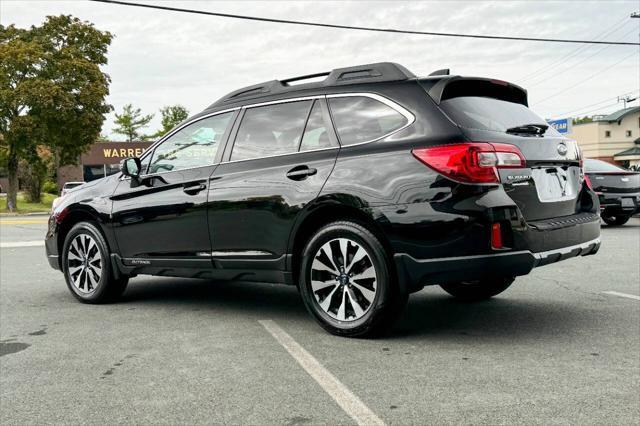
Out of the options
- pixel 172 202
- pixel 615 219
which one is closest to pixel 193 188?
pixel 172 202

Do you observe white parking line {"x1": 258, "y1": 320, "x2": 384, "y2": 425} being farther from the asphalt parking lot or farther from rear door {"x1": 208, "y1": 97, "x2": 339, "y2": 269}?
rear door {"x1": 208, "y1": 97, "x2": 339, "y2": 269}

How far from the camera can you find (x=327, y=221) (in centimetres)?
490

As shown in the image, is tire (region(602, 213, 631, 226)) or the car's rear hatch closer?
the car's rear hatch

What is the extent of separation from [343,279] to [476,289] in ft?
6.27

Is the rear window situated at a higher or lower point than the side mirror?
lower

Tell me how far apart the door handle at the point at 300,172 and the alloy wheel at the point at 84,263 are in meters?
2.52

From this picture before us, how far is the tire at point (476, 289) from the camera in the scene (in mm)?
6051

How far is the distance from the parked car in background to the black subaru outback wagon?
9189 mm

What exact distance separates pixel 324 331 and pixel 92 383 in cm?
182

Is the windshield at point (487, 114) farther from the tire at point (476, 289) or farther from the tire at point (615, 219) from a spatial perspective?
the tire at point (615, 219)

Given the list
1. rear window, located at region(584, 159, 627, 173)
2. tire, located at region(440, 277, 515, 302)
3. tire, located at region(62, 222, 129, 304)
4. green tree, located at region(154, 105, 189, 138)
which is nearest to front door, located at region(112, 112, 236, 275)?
tire, located at region(62, 222, 129, 304)

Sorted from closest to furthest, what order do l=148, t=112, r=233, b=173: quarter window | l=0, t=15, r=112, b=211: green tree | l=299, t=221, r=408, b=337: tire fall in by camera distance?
l=299, t=221, r=408, b=337: tire < l=148, t=112, r=233, b=173: quarter window < l=0, t=15, r=112, b=211: green tree

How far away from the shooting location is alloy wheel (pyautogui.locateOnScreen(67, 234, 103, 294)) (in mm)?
6508

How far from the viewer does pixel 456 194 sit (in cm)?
425
